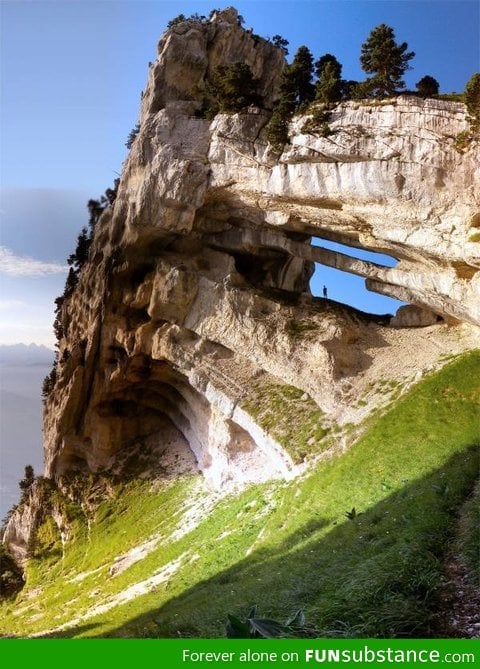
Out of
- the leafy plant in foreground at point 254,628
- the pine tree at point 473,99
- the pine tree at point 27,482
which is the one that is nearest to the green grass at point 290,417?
the pine tree at point 473,99

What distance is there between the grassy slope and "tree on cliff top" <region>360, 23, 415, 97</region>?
17.2 m

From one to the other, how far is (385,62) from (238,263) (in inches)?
814

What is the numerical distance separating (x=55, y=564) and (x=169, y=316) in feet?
79.0

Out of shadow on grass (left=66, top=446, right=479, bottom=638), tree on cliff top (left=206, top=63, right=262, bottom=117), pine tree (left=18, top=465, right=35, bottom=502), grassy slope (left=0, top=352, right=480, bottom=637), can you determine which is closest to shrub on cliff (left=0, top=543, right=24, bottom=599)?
grassy slope (left=0, top=352, right=480, bottom=637)

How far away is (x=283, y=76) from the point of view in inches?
1452

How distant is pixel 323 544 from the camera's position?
745 inches

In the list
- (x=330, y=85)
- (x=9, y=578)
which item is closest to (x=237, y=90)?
(x=330, y=85)

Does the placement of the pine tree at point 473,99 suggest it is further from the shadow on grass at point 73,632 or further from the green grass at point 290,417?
the shadow on grass at point 73,632

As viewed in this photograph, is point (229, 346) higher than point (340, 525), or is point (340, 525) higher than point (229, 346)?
point (229, 346)

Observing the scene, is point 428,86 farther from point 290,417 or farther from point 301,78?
point 290,417

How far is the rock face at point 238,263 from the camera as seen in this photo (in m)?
28.6

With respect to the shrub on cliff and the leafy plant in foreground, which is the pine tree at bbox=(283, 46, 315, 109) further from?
the shrub on cliff

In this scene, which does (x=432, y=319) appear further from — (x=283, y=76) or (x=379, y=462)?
(x=283, y=76)
